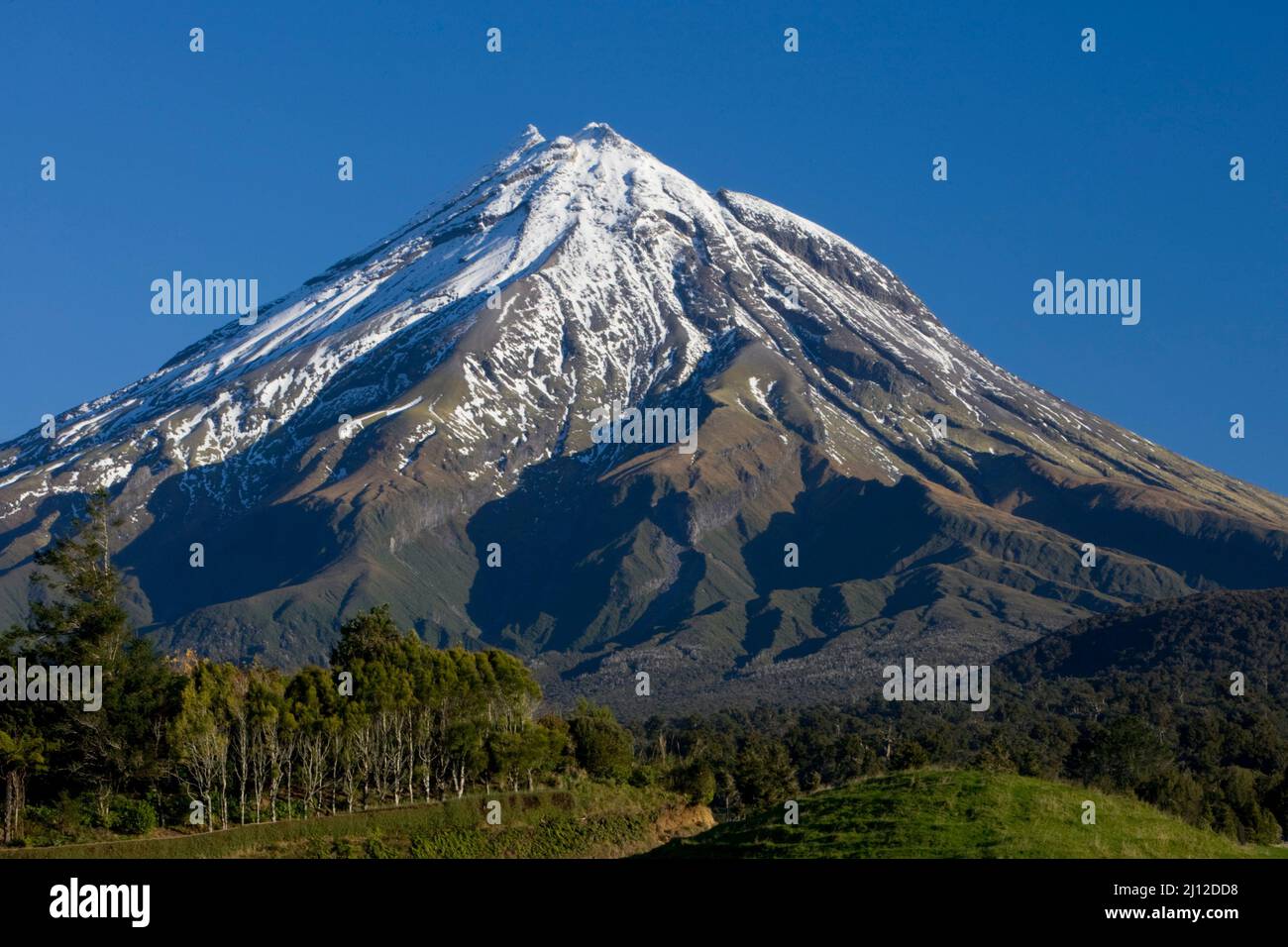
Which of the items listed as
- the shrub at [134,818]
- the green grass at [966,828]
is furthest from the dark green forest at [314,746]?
the green grass at [966,828]

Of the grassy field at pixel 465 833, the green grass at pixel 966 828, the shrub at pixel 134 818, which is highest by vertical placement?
the green grass at pixel 966 828

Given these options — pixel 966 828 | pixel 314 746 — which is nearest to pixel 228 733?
pixel 314 746

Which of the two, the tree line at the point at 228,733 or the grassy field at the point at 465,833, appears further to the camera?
the tree line at the point at 228,733

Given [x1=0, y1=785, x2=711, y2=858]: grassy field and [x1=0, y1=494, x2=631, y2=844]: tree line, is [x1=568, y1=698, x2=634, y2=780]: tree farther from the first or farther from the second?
[x1=0, y1=785, x2=711, y2=858]: grassy field

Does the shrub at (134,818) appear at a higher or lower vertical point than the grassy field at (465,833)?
higher

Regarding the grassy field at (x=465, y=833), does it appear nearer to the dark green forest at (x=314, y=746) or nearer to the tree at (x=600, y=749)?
the dark green forest at (x=314, y=746)

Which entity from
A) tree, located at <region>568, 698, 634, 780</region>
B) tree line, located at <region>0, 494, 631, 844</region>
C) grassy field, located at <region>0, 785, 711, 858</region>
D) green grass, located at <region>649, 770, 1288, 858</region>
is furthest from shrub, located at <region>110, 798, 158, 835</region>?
green grass, located at <region>649, 770, 1288, 858</region>
